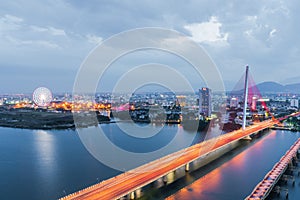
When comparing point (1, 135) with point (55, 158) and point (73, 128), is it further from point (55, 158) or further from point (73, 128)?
point (55, 158)

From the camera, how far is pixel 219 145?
180 inches

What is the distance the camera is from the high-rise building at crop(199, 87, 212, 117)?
10051 mm

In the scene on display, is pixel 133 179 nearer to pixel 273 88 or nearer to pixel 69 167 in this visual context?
pixel 69 167

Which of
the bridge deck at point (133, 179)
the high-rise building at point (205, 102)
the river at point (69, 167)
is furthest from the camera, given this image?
the high-rise building at point (205, 102)

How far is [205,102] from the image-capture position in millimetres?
10812

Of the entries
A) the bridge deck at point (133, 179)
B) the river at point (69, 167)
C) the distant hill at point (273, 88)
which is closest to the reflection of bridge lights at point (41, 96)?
the river at point (69, 167)

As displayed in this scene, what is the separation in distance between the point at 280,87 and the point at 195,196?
166 feet

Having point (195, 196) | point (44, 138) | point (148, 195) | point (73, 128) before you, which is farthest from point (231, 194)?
point (73, 128)

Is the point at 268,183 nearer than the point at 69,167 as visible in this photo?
Yes

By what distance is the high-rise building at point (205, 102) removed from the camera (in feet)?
33.0

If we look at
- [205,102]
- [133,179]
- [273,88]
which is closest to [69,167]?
[133,179]

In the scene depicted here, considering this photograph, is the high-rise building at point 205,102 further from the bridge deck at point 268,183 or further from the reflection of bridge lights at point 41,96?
the reflection of bridge lights at point 41,96

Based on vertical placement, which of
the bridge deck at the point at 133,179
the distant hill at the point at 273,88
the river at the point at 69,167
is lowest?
the river at the point at 69,167

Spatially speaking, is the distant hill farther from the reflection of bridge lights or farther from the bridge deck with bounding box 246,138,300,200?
the bridge deck with bounding box 246,138,300,200
